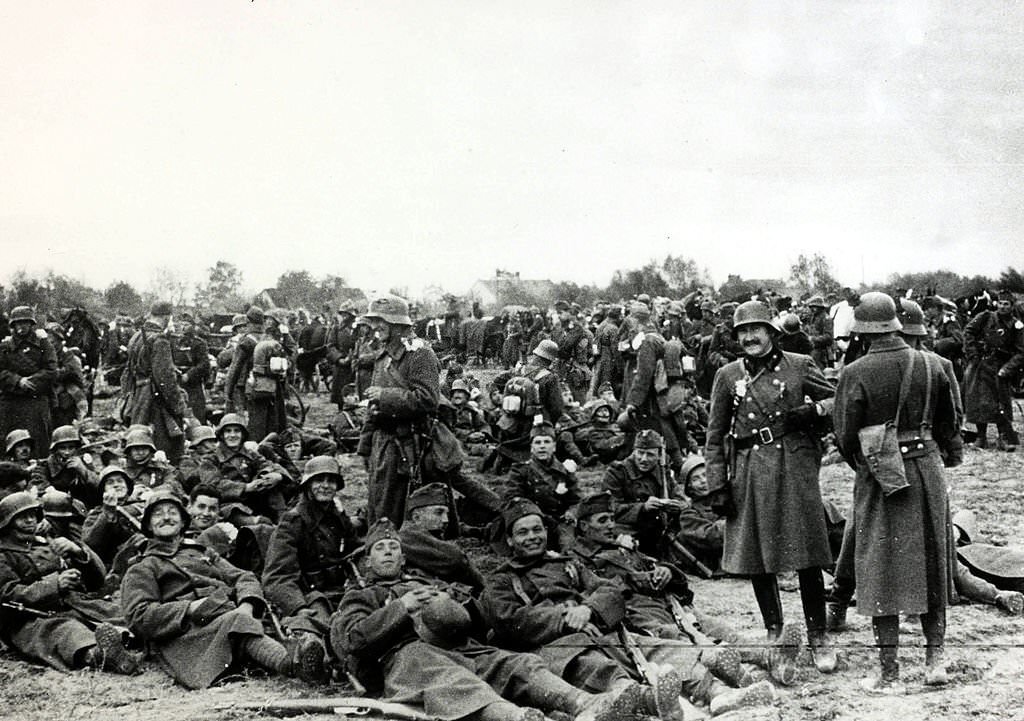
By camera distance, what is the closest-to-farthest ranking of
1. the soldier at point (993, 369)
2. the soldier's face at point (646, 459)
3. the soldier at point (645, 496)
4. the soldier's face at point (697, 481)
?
the soldier at point (645, 496) < the soldier's face at point (646, 459) < the soldier's face at point (697, 481) < the soldier at point (993, 369)

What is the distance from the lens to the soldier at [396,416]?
653 centimetres

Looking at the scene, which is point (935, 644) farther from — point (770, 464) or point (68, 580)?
point (68, 580)

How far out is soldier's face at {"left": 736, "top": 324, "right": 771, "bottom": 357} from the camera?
523cm

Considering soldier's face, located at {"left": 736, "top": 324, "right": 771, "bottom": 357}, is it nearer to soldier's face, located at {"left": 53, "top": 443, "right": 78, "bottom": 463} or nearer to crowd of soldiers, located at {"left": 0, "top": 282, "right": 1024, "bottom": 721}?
crowd of soldiers, located at {"left": 0, "top": 282, "right": 1024, "bottom": 721}

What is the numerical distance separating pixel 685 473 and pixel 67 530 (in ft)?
17.1

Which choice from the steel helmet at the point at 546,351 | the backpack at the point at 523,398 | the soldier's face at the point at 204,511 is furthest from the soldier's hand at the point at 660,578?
the steel helmet at the point at 546,351

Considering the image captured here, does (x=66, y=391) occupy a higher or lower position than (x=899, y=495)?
higher

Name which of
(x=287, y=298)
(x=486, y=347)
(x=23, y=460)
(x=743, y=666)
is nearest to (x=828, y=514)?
(x=743, y=666)

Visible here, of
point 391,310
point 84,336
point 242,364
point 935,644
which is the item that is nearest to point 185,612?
point 391,310

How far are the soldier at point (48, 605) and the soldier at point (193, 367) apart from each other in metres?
6.52

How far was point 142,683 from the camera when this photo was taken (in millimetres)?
5078

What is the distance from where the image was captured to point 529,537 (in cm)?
563

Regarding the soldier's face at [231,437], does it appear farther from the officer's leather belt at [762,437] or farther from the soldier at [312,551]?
the officer's leather belt at [762,437]

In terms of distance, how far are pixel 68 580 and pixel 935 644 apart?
4.76 metres
